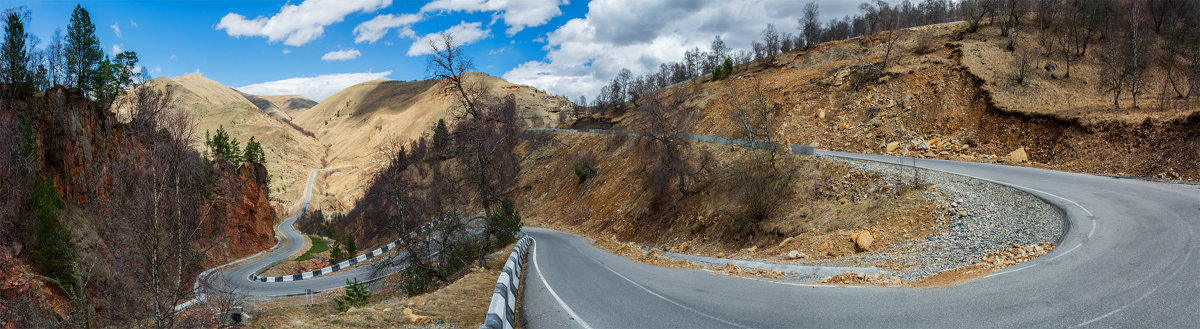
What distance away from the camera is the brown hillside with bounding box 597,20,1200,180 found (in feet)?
66.7

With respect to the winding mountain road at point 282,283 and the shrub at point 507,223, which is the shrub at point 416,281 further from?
the shrub at point 507,223

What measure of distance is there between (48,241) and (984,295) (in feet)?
102

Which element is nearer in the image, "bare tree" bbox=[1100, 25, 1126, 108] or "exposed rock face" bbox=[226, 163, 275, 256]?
"bare tree" bbox=[1100, 25, 1126, 108]

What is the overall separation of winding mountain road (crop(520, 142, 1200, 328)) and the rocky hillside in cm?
704

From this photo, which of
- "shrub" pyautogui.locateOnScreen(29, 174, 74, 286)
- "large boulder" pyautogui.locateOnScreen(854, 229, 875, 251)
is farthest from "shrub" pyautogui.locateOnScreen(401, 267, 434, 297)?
"shrub" pyautogui.locateOnScreen(29, 174, 74, 286)

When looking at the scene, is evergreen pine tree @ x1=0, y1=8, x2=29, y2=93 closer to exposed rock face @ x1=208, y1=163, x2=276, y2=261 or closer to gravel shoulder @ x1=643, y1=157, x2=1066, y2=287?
exposed rock face @ x1=208, y1=163, x2=276, y2=261

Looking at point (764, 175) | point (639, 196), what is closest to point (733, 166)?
point (764, 175)

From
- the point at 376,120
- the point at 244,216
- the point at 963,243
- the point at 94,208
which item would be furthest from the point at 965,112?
the point at 376,120

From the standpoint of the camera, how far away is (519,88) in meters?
153

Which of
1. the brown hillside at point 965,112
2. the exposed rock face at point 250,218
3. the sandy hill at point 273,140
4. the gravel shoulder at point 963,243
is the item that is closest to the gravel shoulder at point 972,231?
the gravel shoulder at point 963,243

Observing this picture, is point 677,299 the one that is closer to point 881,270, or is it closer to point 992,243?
point 881,270

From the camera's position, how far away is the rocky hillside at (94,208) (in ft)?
30.0

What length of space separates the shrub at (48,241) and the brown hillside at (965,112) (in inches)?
1564

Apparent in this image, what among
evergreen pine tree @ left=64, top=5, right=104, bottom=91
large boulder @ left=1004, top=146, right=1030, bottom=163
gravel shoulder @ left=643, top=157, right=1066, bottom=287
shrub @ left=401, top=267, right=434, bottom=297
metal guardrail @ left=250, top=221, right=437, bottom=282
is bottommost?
metal guardrail @ left=250, top=221, right=437, bottom=282
